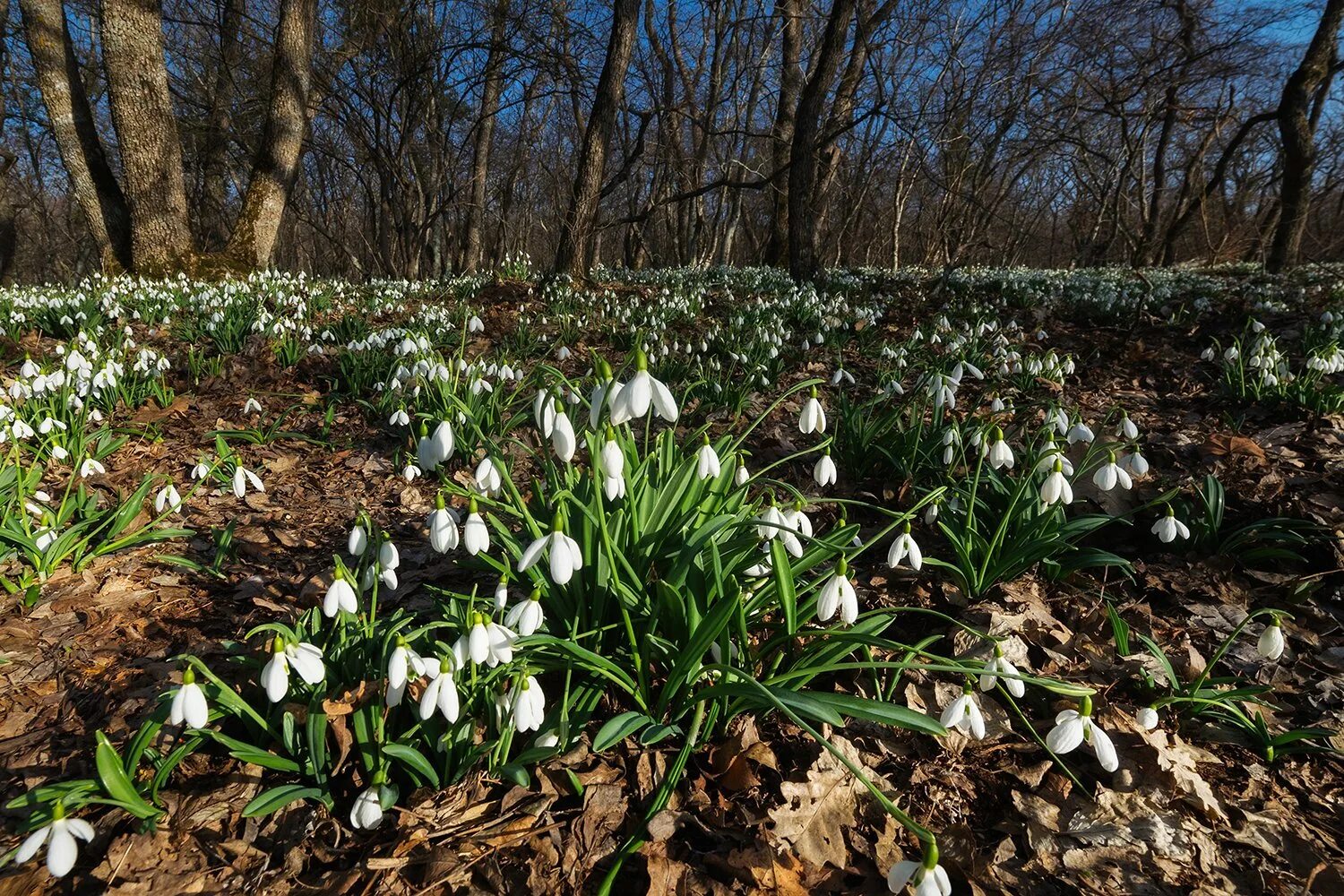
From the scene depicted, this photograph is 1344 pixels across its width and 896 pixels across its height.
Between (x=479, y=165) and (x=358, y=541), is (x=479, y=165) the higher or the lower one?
the higher one

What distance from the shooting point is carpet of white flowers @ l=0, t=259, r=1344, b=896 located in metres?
1.39

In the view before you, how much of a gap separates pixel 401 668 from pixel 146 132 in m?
10.5

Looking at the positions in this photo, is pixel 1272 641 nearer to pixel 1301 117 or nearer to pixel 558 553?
pixel 558 553

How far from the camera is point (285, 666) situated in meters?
1.36

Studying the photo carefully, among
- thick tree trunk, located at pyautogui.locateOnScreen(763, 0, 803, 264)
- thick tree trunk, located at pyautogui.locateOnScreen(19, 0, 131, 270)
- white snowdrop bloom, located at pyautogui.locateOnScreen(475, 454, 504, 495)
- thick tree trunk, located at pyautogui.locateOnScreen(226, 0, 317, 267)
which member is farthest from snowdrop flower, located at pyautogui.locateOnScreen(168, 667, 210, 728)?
thick tree trunk, located at pyautogui.locateOnScreen(763, 0, 803, 264)

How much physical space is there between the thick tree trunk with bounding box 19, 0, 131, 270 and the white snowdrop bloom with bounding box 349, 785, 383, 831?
34.6 ft

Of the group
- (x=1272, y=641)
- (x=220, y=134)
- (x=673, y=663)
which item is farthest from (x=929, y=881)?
(x=220, y=134)

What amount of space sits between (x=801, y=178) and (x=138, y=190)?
29.2 ft

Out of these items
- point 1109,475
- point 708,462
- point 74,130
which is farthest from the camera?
point 74,130

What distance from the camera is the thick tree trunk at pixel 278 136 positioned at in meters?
9.31

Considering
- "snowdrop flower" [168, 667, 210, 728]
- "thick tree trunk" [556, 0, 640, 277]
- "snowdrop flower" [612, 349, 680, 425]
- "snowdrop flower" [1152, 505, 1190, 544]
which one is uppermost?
"thick tree trunk" [556, 0, 640, 277]

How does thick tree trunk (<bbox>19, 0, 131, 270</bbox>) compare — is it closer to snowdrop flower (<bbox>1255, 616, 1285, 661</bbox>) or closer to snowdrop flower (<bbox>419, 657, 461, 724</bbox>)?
snowdrop flower (<bbox>419, 657, 461, 724</bbox>)

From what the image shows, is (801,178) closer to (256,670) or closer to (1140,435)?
(1140,435)

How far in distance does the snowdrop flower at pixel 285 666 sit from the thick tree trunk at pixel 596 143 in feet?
25.8
